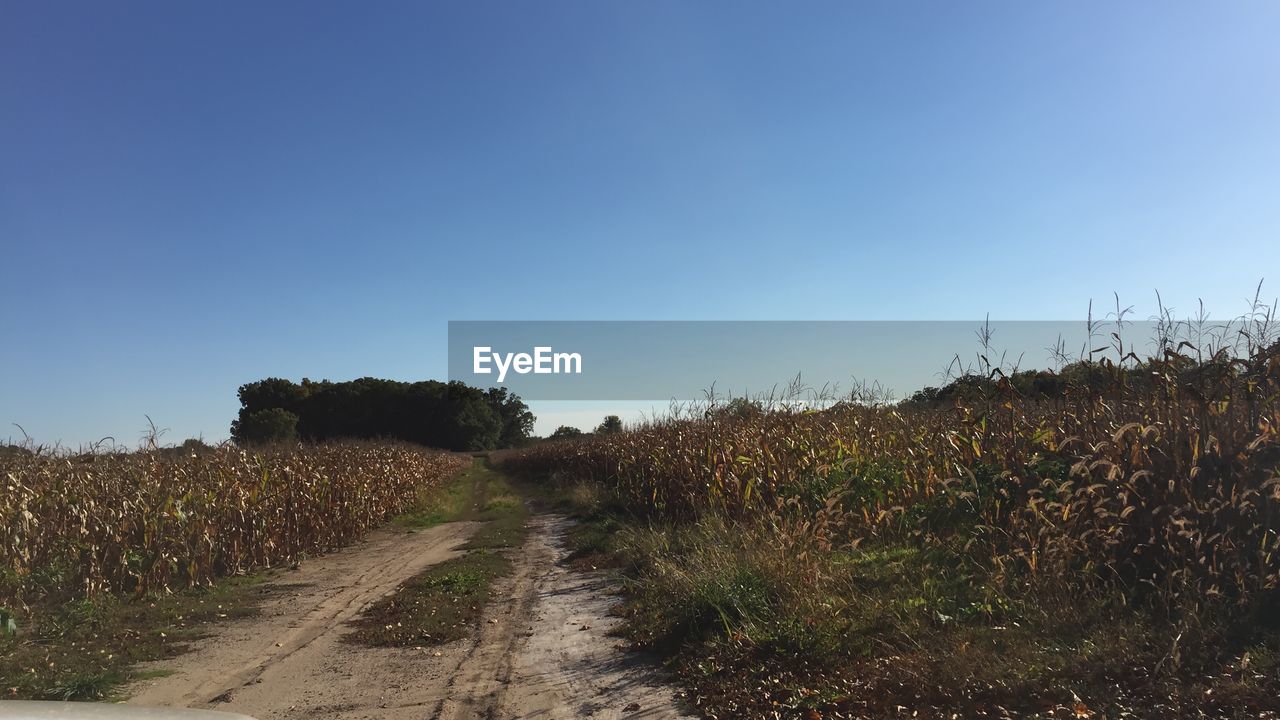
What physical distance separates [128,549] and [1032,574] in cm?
956

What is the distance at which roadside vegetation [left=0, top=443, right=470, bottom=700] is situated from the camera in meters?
6.35

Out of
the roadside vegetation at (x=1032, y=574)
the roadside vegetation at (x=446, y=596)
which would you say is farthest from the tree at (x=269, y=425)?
the roadside vegetation at (x=1032, y=574)

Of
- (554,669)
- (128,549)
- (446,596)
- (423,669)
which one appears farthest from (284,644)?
(128,549)

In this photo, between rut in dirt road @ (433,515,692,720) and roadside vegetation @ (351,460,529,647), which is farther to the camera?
roadside vegetation @ (351,460,529,647)

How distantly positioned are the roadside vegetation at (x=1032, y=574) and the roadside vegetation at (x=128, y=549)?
460 centimetres

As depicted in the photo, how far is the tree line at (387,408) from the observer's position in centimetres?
6309

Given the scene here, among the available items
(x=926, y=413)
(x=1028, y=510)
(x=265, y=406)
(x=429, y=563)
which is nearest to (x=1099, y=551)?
(x=1028, y=510)

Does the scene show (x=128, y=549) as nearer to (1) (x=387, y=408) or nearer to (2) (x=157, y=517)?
(2) (x=157, y=517)

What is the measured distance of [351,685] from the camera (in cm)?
554

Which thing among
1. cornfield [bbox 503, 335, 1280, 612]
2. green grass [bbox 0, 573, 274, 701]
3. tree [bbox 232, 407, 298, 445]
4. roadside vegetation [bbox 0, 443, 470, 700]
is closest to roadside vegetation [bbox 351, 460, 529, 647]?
green grass [bbox 0, 573, 274, 701]

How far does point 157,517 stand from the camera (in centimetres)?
912

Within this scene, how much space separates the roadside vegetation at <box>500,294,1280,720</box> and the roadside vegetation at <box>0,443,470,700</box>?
4596 millimetres

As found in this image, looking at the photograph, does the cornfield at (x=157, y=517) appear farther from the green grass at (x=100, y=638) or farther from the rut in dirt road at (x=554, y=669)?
the rut in dirt road at (x=554, y=669)

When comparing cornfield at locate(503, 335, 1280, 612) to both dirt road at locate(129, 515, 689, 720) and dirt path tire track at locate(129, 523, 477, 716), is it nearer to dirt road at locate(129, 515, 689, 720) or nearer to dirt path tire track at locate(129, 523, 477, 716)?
dirt road at locate(129, 515, 689, 720)
